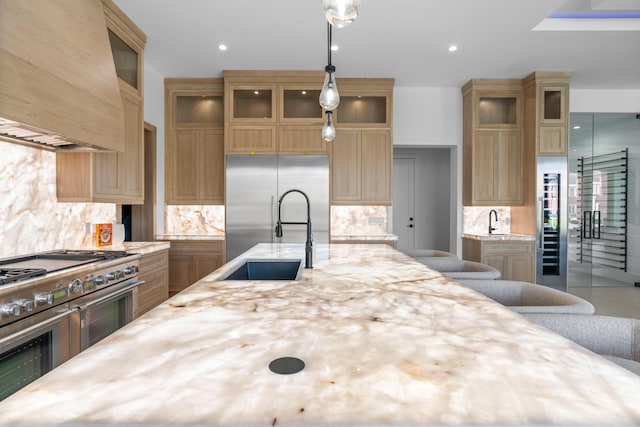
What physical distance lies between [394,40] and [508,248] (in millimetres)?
2991

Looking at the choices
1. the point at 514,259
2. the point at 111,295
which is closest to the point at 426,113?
the point at 514,259

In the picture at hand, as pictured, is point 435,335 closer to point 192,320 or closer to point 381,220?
point 192,320

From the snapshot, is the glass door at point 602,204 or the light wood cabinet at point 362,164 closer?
the light wood cabinet at point 362,164

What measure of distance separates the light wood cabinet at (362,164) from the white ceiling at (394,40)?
0.84 metres

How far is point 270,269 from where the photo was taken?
7.53 ft

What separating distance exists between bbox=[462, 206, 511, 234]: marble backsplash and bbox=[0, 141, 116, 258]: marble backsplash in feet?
15.8

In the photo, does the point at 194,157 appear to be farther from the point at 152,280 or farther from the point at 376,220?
the point at 376,220

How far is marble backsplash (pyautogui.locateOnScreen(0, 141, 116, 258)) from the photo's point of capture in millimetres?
2449

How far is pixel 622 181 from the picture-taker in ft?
18.1

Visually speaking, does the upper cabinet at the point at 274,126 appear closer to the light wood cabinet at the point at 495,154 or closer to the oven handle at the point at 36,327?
the light wood cabinet at the point at 495,154

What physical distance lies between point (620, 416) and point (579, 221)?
6.21 m

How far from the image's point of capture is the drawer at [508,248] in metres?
4.66

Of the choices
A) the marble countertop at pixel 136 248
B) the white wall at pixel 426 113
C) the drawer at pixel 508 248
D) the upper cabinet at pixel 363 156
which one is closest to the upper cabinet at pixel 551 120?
the white wall at pixel 426 113

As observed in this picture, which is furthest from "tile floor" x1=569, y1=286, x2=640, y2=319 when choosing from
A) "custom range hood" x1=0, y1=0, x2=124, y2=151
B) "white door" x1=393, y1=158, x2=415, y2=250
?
"custom range hood" x1=0, y1=0, x2=124, y2=151
